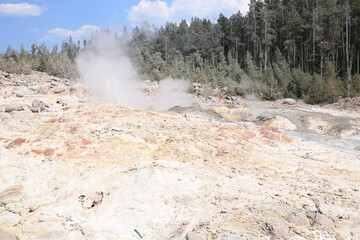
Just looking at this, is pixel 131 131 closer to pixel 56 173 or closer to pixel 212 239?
pixel 56 173

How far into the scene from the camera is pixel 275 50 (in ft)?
103

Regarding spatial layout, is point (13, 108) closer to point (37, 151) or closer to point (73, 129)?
point (73, 129)

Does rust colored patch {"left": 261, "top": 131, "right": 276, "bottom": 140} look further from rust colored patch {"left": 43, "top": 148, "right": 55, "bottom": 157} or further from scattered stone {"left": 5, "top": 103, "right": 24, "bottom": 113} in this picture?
scattered stone {"left": 5, "top": 103, "right": 24, "bottom": 113}

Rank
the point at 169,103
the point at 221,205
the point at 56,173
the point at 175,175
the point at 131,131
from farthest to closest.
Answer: the point at 169,103
the point at 131,131
the point at 56,173
the point at 175,175
the point at 221,205

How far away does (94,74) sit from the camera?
Result: 15625 millimetres

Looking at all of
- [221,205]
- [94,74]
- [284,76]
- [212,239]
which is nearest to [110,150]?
[221,205]

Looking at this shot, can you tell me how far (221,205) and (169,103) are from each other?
10465mm

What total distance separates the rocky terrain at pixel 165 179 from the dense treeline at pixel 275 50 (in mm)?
12030

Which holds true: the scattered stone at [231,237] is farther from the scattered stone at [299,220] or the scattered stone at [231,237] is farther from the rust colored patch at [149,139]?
the rust colored patch at [149,139]

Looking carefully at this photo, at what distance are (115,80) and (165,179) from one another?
1064cm

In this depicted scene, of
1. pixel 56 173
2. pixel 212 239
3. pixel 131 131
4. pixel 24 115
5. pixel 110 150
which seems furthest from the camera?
pixel 24 115

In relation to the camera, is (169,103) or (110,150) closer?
(110,150)

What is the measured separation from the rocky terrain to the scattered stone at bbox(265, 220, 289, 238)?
1 cm

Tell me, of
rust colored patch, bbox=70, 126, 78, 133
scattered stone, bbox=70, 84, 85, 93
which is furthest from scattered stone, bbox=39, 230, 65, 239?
scattered stone, bbox=70, 84, 85, 93
